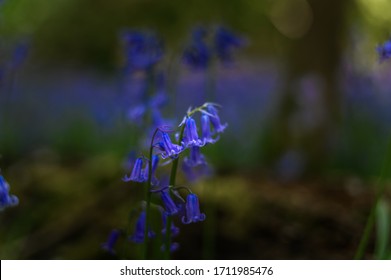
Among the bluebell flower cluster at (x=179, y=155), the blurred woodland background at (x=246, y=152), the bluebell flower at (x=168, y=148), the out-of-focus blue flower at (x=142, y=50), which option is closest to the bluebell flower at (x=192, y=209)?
the bluebell flower cluster at (x=179, y=155)

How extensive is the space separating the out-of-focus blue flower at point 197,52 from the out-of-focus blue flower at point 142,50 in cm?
22

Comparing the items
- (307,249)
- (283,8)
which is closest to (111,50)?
(283,8)

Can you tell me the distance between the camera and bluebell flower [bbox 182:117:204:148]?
2.19m

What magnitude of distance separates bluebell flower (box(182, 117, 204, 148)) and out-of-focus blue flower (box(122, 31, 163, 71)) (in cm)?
145

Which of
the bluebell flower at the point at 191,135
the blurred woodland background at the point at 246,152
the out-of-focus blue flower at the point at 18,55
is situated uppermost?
the out-of-focus blue flower at the point at 18,55

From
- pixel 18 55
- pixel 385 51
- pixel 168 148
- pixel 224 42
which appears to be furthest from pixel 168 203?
pixel 18 55

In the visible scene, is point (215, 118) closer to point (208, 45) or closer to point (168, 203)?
point (168, 203)

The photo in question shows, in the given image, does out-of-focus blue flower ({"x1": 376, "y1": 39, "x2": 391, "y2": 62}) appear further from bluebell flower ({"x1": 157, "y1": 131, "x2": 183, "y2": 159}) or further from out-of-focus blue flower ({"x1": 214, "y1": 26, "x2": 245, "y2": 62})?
out-of-focus blue flower ({"x1": 214, "y1": 26, "x2": 245, "y2": 62})

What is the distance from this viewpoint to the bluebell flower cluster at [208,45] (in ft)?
12.5

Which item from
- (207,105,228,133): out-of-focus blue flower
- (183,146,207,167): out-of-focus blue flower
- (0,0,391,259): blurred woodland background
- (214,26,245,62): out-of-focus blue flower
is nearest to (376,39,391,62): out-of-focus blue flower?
(0,0,391,259): blurred woodland background

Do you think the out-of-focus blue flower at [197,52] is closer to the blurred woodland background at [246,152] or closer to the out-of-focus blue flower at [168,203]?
the blurred woodland background at [246,152]

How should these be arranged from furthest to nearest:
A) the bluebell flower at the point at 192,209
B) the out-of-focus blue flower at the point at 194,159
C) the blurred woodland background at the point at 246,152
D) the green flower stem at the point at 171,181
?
the blurred woodland background at the point at 246,152
the out-of-focus blue flower at the point at 194,159
the bluebell flower at the point at 192,209
the green flower stem at the point at 171,181

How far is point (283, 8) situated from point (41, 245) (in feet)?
25.3

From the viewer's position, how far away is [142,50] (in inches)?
147
